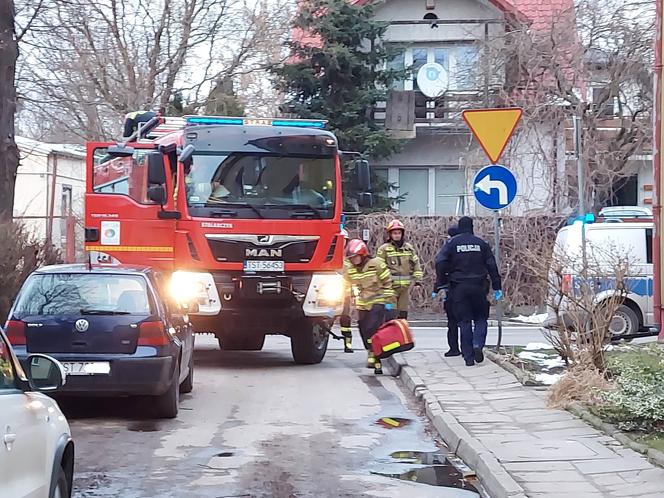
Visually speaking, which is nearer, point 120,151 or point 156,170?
point 156,170

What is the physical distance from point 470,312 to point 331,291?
2024 mm

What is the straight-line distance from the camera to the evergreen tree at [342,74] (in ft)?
101

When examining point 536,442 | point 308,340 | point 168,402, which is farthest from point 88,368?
point 308,340

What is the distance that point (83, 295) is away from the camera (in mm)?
10977

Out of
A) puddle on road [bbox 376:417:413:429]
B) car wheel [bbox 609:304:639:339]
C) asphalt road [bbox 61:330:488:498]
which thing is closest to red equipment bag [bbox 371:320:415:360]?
asphalt road [bbox 61:330:488:498]

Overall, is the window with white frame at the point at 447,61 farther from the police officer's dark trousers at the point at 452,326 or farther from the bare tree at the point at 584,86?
the police officer's dark trousers at the point at 452,326

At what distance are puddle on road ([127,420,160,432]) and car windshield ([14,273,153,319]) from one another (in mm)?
1081

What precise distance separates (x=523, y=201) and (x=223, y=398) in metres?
18.3

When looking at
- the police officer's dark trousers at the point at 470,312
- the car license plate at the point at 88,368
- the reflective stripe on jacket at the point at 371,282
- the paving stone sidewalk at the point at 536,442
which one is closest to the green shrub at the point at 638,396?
the paving stone sidewalk at the point at 536,442

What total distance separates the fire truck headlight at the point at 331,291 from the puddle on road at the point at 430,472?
589 centimetres

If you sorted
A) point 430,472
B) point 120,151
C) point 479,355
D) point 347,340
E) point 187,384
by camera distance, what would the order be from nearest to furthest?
point 430,472 → point 187,384 → point 479,355 → point 120,151 → point 347,340

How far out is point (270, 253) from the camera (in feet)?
50.1

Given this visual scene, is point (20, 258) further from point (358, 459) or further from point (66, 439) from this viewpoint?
point (66, 439)

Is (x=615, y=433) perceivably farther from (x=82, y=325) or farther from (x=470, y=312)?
(x=470, y=312)
